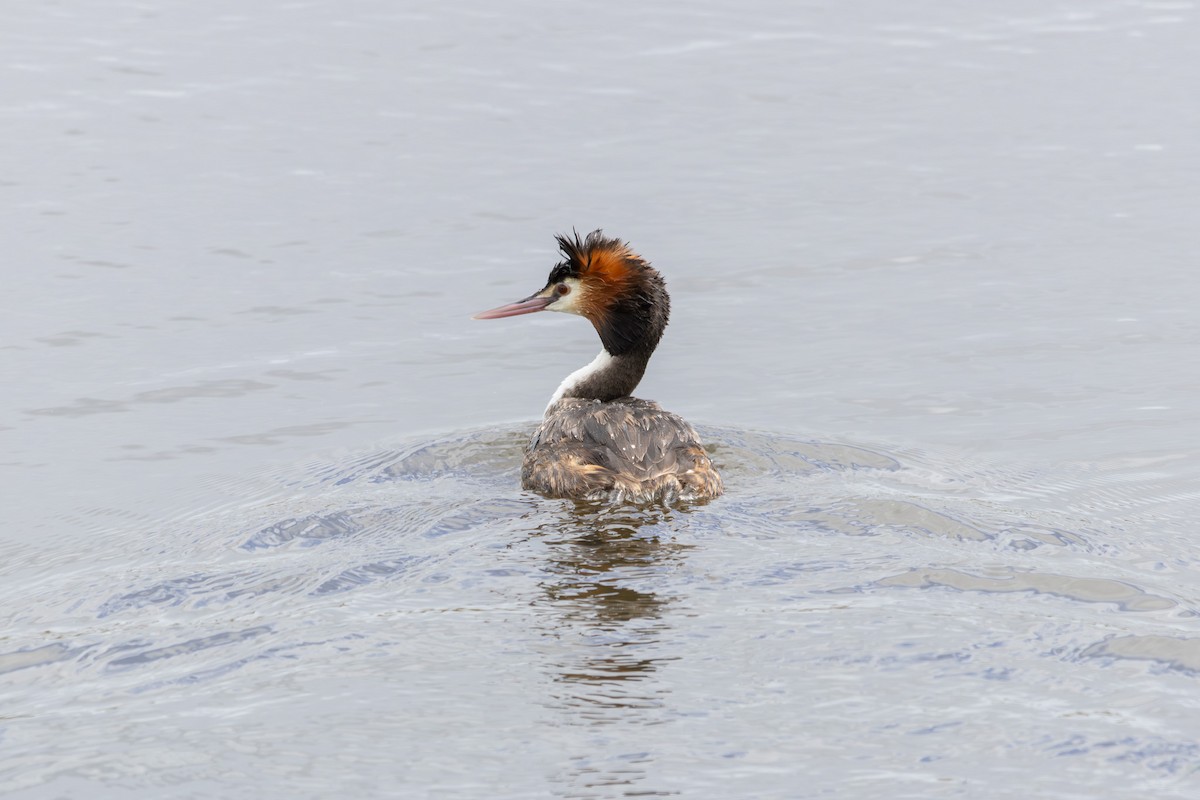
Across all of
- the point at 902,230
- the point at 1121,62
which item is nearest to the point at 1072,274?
the point at 902,230

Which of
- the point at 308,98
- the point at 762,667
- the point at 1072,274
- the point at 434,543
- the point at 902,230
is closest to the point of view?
the point at 762,667

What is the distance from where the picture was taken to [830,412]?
11633mm

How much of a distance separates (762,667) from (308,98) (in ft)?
39.1

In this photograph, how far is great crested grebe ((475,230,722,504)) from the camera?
9734 millimetres

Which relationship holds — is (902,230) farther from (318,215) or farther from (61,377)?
(61,377)

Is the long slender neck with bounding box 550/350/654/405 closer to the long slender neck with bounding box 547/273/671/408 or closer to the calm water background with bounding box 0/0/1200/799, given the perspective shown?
the long slender neck with bounding box 547/273/671/408

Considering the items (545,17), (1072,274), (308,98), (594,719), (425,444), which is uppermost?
(545,17)

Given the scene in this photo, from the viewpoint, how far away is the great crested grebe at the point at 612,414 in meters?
9.73

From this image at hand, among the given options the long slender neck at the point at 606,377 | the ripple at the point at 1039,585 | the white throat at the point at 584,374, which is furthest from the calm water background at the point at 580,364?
the long slender neck at the point at 606,377

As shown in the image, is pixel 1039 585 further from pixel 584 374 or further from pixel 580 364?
pixel 580 364

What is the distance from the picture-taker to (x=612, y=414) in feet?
33.6

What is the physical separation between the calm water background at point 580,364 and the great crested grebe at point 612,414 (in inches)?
10.8

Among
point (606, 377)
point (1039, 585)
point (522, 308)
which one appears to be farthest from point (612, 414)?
point (1039, 585)

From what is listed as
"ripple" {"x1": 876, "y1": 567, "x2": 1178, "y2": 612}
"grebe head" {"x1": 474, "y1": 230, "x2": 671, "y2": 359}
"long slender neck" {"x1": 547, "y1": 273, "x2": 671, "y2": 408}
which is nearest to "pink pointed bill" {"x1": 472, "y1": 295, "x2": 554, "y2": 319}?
"grebe head" {"x1": 474, "y1": 230, "x2": 671, "y2": 359}
